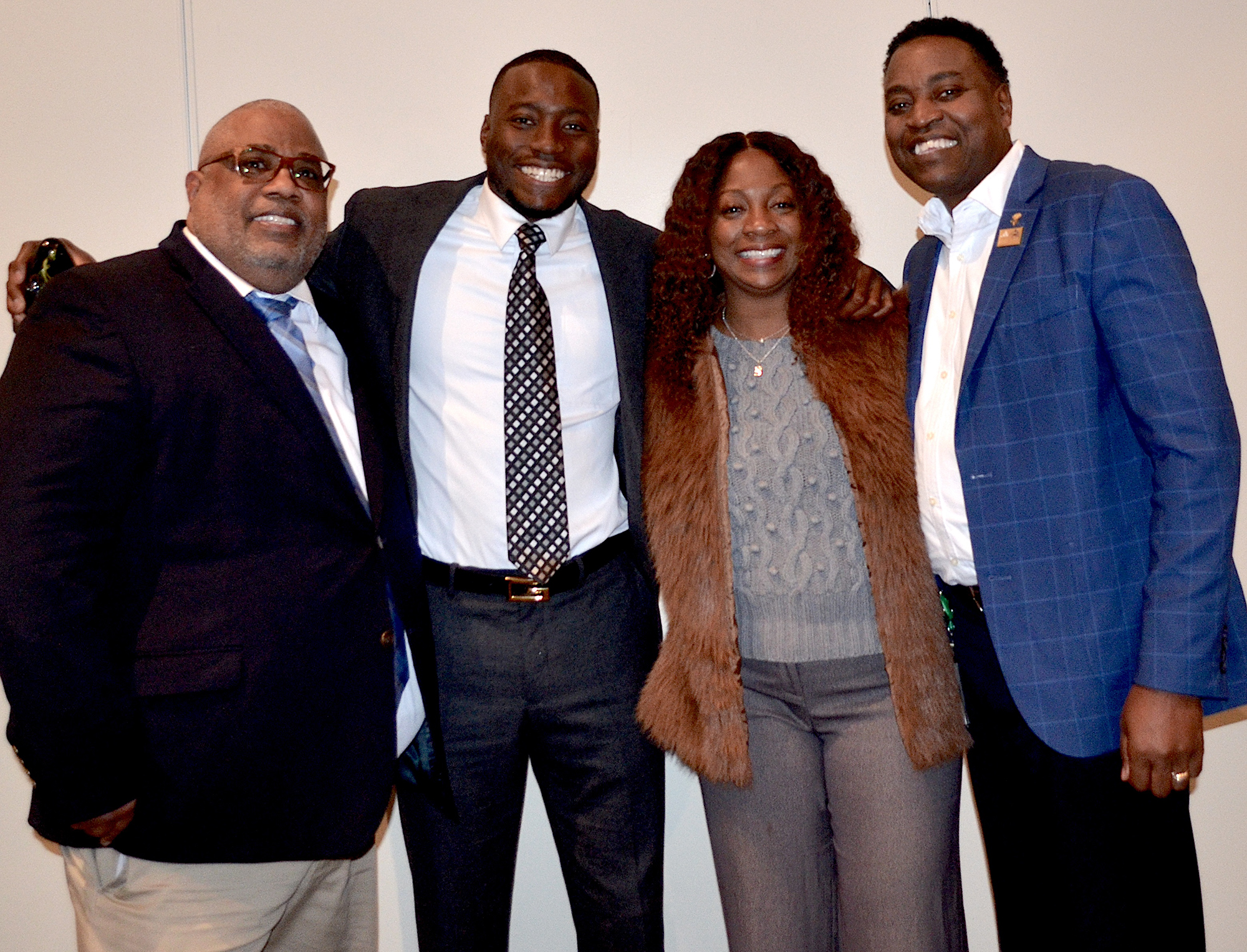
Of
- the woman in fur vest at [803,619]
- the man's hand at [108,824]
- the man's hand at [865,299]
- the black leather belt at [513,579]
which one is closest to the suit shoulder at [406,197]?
the woman in fur vest at [803,619]

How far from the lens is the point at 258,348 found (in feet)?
5.63

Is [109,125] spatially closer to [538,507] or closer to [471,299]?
[471,299]

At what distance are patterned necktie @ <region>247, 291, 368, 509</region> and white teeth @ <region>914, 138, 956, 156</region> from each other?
4.39 feet

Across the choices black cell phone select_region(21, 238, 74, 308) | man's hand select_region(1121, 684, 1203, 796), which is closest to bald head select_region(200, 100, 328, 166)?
black cell phone select_region(21, 238, 74, 308)

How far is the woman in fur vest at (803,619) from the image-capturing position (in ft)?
6.35

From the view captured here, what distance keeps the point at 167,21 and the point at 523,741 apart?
2.28 meters

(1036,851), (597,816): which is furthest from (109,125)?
(1036,851)

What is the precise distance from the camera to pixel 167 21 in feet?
8.98

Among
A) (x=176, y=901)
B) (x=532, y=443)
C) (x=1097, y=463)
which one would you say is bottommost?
(x=176, y=901)

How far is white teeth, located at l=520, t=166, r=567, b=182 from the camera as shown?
2271 millimetres

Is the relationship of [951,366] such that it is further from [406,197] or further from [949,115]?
[406,197]

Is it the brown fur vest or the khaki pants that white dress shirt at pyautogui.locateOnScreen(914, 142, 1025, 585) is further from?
the khaki pants

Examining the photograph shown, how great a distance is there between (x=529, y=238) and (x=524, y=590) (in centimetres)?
83

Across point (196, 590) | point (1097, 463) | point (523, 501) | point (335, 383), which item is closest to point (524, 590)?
point (523, 501)
